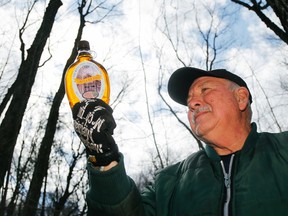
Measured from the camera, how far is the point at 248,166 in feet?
6.41

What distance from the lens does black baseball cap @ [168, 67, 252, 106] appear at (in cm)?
261

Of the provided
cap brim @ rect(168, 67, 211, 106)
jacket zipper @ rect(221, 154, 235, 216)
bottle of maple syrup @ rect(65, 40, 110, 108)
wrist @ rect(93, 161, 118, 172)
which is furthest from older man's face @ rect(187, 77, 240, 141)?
wrist @ rect(93, 161, 118, 172)

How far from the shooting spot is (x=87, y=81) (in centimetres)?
213

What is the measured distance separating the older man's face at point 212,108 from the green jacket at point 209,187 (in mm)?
180

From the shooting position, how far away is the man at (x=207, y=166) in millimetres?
1705

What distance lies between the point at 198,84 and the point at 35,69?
576 cm

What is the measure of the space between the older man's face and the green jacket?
0.18 metres

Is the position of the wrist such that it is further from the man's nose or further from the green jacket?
the man's nose

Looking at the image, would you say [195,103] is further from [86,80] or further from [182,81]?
[86,80]

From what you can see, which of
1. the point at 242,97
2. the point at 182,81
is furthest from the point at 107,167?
the point at 242,97

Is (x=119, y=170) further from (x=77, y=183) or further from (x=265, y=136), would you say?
(x=77, y=183)

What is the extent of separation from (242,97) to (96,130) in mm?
1417

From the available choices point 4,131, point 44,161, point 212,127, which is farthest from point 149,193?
point 44,161

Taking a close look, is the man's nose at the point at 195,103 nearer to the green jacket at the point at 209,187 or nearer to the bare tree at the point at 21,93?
the green jacket at the point at 209,187
